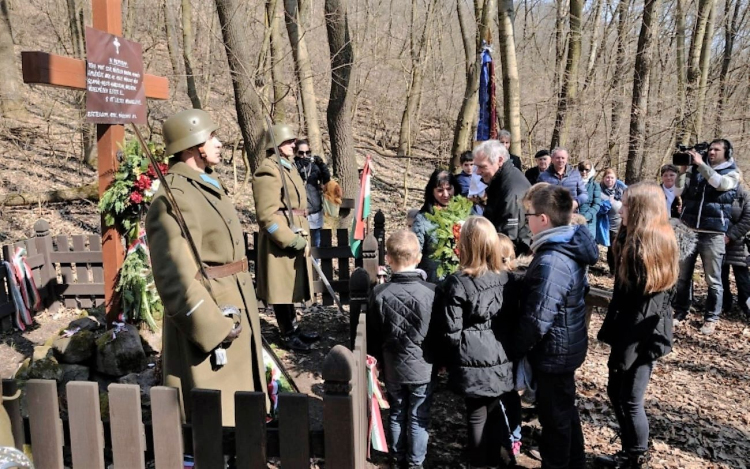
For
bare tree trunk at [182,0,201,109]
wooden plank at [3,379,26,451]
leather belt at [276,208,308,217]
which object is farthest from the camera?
bare tree trunk at [182,0,201,109]

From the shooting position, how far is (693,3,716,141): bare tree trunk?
12.1m

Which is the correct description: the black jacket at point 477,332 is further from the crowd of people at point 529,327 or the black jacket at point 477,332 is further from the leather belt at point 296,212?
the leather belt at point 296,212

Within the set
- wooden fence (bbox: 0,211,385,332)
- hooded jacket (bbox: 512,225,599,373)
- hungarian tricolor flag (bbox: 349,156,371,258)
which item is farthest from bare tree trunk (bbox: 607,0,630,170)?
hooded jacket (bbox: 512,225,599,373)

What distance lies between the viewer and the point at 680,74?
14.0 m

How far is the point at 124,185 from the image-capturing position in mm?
→ 5074

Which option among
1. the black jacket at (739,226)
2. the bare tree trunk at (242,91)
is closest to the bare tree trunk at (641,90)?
the black jacket at (739,226)

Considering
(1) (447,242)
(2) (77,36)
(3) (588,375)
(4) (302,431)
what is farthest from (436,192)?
(2) (77,36)

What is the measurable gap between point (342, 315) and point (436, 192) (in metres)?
2.45

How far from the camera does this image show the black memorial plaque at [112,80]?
4.68 m

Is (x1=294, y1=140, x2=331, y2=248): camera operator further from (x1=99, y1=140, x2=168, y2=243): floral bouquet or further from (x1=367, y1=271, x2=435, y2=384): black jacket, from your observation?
(x1=367, y1=271, x2=435, y2=384): black jacket

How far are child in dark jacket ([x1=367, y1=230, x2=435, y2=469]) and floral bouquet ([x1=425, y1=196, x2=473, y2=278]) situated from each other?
2.81 feet

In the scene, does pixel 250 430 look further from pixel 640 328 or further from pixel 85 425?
pixel 640 328

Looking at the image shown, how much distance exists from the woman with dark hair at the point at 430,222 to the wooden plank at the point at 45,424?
8.80 ft

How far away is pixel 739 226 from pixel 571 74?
6.19 meters
